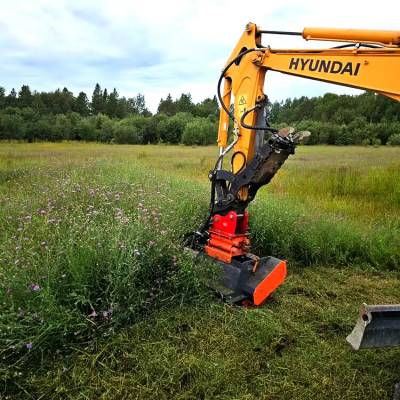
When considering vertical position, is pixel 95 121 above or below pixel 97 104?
below

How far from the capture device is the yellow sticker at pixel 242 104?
14.0ft

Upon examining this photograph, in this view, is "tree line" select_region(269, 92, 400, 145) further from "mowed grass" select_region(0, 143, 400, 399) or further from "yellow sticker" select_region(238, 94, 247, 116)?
"mowed grass" select_region(0, 143, 400, 399)

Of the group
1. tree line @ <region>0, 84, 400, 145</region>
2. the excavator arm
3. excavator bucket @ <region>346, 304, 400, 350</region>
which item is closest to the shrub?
tree line @ <region>0, 84, 400, 145</region>

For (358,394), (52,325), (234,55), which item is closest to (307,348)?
(358,394)

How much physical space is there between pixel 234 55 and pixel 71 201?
264 centimetres

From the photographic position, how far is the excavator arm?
11.4 feet

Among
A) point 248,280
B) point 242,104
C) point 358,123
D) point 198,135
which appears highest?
point 358,123

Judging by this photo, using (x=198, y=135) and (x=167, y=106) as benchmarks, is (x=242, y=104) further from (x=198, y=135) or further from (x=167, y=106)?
(x=167, y=106)

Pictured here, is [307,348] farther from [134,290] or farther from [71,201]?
[71,201]

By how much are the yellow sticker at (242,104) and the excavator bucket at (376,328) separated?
2.51 meters

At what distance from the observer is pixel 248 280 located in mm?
4059

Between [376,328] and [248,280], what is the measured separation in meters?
1.70

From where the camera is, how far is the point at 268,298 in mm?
4301

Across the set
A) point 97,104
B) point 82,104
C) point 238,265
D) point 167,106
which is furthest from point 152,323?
point 167,106
